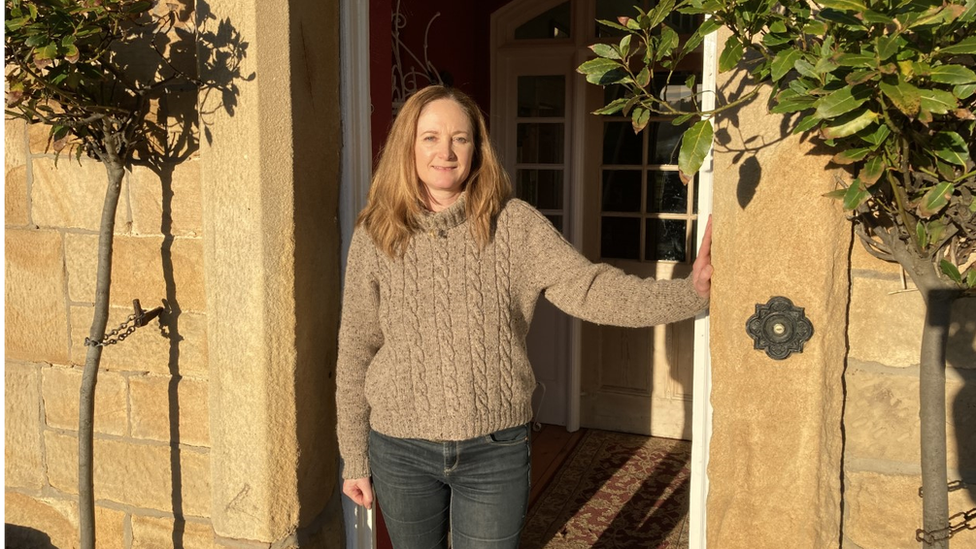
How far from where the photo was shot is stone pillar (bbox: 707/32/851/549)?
1757mm

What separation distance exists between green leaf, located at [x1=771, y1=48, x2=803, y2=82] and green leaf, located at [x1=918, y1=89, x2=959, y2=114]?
0.22 m

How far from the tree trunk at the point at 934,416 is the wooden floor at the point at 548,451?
2727 millimetres

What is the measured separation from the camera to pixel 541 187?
464 cm

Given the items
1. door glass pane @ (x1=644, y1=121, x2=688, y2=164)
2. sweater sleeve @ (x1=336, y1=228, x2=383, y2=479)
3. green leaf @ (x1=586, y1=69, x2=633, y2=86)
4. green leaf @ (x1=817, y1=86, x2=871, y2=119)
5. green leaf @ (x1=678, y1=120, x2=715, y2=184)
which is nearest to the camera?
green leaf @ (x1=817, y1=86, x2=871, y2=119)

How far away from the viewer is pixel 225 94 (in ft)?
7.50

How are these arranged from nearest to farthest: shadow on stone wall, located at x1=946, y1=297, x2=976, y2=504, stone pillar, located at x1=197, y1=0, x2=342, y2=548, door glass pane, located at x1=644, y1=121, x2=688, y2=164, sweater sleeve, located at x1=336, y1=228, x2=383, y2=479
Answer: shadow on stone wall, located at x1=946, y1=297, x2=976, y2=504 < sweater sleeve, located at x1=336, y1=228, x2=383, y2=479 < stone pillar, located at x1=197, y1=0, x2=342, y2=548 < door glass pane, located at x1=644, y1=121, x2=688, y2=164

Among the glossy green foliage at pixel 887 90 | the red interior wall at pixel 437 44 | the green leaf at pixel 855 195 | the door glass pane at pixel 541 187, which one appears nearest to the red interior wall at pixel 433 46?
the red interior wall at pixel 437 44

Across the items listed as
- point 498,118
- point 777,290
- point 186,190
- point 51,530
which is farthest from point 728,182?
point 498,118

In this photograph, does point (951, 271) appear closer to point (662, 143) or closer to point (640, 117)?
point (640, 117)

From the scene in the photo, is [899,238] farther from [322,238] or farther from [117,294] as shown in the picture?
[117,294]

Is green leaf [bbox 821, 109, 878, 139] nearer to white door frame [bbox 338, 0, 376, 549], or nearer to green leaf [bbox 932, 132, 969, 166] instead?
green leaf [bbox 932, 132, 969, 166]

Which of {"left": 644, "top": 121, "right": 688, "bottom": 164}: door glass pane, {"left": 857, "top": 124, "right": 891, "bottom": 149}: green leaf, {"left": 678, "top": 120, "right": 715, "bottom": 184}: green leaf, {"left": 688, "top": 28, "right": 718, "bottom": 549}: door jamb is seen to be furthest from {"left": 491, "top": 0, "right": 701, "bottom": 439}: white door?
{"left": 857, "top": 124, "right": 891, "bottom": 149}: green leaf

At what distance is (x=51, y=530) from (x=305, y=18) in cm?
201

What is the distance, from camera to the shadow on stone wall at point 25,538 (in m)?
2.79
